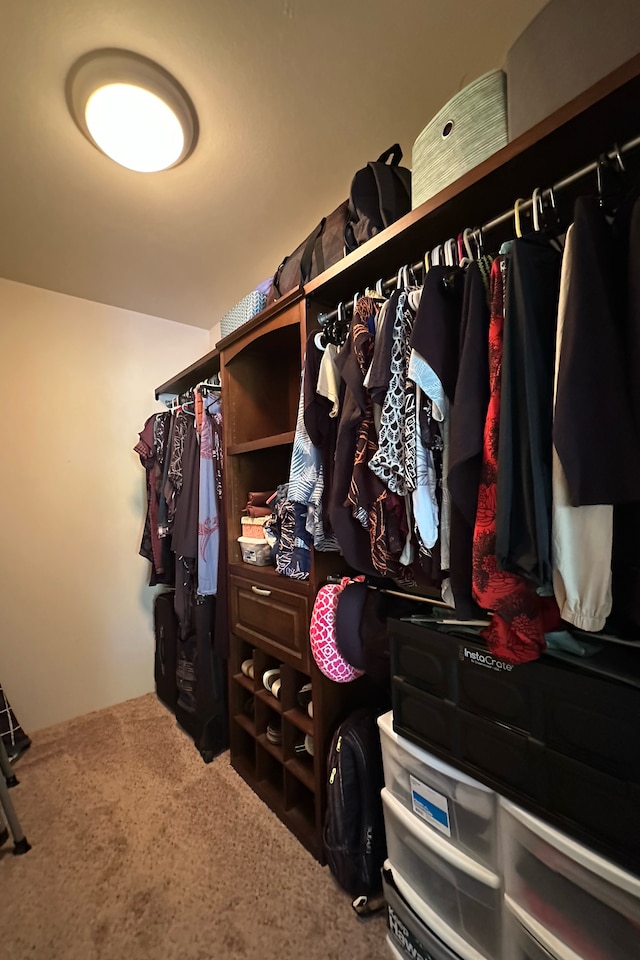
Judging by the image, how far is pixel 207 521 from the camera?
1855 millimetres

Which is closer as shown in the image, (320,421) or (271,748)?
(320,421)

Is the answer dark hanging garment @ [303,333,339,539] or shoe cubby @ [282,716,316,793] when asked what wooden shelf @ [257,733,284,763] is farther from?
dark hanging garment @ [303,333,339,539]

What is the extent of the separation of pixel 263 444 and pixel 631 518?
1207mm

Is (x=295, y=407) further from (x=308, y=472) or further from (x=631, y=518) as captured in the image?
(x=631, y=518)

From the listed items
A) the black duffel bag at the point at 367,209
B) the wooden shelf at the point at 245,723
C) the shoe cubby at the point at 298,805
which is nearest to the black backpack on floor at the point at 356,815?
the shoe cubby at the point at 298,805

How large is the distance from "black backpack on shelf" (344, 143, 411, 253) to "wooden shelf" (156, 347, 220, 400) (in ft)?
2.94

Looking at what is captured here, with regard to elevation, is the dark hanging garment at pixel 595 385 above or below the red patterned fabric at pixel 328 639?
above

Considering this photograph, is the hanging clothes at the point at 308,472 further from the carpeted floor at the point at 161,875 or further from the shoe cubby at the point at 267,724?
the carpeted floor at the point at 161,875

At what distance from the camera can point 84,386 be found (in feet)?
7.76

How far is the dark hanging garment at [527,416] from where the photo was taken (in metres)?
0.64

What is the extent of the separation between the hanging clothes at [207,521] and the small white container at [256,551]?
0.71 ft

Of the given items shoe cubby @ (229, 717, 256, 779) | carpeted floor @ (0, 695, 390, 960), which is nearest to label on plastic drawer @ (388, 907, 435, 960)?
carpeted floor @ (0, 695, 390, 960)

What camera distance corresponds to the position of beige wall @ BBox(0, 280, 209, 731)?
2156mm

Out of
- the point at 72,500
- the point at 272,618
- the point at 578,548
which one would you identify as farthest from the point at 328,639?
the point at 72,500
